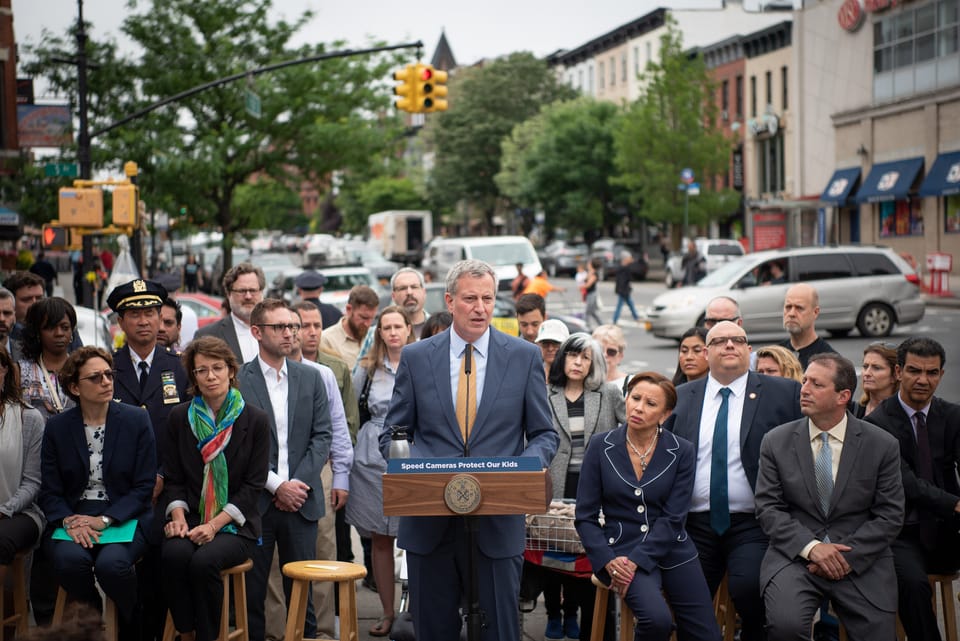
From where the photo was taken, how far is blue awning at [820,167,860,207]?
49.8 meters

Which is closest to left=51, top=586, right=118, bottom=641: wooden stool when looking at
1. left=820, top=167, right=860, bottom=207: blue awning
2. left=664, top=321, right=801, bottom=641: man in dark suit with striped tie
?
left=664, top=321, right=801, bottom=641: man in dark suit with striped tie

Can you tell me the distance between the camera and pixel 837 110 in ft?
172

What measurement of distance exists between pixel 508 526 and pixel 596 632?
1130mm

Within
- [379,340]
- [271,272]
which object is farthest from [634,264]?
[379,340]

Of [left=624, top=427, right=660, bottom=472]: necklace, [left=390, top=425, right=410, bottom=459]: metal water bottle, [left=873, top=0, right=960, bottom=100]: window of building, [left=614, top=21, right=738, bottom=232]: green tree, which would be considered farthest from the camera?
[left=614, top=21, right=738, bottom=232]: green tree

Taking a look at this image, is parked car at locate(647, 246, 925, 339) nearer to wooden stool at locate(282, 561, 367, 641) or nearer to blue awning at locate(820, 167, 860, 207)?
wooden stool at locate(282, 561, 367, 641)

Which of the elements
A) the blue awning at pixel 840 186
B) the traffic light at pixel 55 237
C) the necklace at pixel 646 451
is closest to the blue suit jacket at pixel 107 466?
the necklace at pixel 646 451

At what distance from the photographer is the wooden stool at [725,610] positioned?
673 cm

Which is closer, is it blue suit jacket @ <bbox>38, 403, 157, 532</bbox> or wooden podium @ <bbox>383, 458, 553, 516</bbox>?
wooden podium @ <bbox>383, 458, 553, 516</bbox>

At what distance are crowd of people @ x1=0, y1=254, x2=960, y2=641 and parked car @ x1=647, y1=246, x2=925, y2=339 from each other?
17.0 metres

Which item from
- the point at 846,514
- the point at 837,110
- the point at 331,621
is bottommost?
the point at 331,621

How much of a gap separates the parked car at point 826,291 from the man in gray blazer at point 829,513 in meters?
18.0

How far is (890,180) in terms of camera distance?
152 ft

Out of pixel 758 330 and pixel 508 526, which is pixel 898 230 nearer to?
pixel 758 330
